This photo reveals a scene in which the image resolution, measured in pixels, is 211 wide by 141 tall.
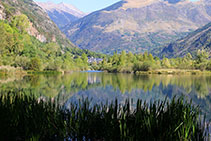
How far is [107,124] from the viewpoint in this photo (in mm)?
7098

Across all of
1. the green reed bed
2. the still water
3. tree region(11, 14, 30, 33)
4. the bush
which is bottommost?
the still water

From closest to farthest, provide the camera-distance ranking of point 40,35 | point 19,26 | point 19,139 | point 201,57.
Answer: point 19,139
point 201,57
point 19,26
point 40,35

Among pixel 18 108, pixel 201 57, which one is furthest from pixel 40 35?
pixel 18 108

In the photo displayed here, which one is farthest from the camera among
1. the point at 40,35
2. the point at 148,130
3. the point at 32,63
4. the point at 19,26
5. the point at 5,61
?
the point at 40,35

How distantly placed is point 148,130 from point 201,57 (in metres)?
106

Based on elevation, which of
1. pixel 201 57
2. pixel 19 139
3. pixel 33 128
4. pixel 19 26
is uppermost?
pixel 19 26

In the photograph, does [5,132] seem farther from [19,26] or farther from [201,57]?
[19,26]

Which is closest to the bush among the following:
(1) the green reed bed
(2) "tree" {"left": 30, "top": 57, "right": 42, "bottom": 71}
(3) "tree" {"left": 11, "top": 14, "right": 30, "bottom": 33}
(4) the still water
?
(2) "tree" {"left": 30, "top": 57, "right": 42, "bottom": 71}

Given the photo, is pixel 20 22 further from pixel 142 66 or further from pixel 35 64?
pixel 142 66

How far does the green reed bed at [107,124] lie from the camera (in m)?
6.44

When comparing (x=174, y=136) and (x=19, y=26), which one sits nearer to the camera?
(x=174, y=136)

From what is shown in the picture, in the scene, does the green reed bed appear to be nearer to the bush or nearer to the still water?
the still water

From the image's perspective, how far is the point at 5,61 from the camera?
6594 cm

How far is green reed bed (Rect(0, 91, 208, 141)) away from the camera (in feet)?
21.1
